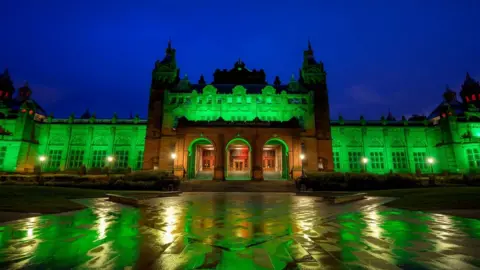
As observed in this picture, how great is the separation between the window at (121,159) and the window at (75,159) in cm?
691

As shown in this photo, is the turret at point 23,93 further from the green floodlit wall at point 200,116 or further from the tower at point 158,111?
the tower at point 158,111

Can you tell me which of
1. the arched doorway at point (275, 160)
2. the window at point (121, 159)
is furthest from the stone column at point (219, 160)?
the window at point (121, 159)

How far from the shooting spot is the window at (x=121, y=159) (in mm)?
46000

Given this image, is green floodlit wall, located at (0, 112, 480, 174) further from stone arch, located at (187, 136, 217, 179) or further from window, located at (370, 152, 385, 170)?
stone arch, located at (187, 136, 217, 179)

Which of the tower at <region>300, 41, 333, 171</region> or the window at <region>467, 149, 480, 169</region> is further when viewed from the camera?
the tower at <region>300, 41, 333, 171</region>

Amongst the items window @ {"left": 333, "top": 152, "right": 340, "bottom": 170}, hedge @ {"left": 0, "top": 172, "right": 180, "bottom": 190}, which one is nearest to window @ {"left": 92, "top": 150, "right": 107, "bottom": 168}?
hedge @ {"left": 0, "top": 172, "right": 180, "bottom": 190}

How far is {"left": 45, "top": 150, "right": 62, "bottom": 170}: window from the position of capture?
147 ft

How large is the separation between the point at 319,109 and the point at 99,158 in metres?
46.0

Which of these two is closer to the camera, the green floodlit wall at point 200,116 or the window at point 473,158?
the window at point 473,158

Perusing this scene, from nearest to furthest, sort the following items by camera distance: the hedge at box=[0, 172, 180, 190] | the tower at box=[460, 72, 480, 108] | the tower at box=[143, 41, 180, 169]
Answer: the hedge at box=[0, 172, 180, 190], the tower at box=[143, 41, 180, 169], the tower at box=[460, 72, 480, 108]

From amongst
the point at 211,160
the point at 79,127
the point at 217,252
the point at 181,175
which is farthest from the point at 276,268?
the point at 79,127

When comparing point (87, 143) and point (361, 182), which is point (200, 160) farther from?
point (361, 182)

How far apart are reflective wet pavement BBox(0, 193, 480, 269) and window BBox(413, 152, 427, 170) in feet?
159

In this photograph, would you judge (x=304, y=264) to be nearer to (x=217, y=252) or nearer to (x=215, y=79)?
(x=217, y=252)
